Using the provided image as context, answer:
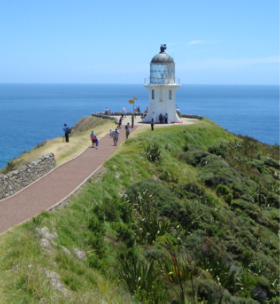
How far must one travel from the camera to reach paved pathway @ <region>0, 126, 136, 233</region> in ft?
43.8

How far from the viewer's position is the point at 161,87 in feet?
124

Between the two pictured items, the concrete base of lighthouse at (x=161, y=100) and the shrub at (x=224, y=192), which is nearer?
the shrub at (x=224, y=192)

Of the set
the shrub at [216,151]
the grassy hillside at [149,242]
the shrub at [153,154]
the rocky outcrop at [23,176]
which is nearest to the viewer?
the grassy hillside at [149,242]

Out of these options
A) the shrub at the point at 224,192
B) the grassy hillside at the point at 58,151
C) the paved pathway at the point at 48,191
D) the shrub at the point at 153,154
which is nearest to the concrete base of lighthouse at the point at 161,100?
the grassy hillside at the point at 58,151

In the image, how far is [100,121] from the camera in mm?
41625

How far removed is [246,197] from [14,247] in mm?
14771

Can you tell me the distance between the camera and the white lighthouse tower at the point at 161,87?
38.2 meters

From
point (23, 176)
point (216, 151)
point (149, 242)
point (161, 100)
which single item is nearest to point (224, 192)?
point (216, 151)

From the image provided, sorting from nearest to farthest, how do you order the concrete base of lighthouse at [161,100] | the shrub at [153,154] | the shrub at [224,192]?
the shrub at [224,192], the shrub at [153,154], the concrete base of lighthouse at [161,100]

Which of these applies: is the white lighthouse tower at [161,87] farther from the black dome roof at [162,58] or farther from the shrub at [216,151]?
the shrub at [216,151]

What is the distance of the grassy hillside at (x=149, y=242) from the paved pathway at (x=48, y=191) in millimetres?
703

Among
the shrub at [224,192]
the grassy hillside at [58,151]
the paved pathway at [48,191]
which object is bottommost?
the shrub at [224,192]

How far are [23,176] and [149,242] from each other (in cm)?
577

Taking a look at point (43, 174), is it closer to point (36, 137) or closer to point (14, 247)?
point (14, 247)
